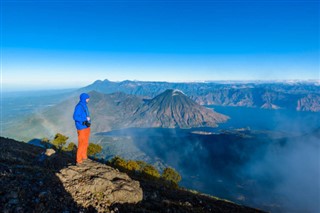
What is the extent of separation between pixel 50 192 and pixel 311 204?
249m

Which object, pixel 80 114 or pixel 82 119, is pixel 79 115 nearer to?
pixel 80 114

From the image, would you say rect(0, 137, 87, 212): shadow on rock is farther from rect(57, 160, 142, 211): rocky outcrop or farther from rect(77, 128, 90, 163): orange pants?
rect(77, 128, 90, 163): orange pants

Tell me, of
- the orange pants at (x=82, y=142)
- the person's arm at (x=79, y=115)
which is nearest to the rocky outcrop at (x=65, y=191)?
the orange pants at (x=82, y=142)

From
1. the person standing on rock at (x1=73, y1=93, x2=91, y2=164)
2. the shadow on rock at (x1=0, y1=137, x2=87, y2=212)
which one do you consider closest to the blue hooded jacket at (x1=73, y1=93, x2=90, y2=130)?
the person standing on rock at (x1=73, y1=93, x2=91, y2=164)

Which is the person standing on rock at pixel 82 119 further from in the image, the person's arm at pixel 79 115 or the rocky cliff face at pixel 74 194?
the rocky cliff face at pixel 74 194

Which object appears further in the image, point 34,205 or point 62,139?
point 62,139

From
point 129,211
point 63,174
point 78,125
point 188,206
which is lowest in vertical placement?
point 188,206

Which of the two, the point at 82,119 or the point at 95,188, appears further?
the point at 82,119

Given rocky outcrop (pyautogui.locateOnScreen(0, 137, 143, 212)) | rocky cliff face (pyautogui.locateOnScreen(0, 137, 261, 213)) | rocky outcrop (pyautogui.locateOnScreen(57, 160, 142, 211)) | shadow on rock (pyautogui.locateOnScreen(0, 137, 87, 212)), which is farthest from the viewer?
rocky outcrop (pyautogui.locateOnScreen(57, 160, 142, 211))

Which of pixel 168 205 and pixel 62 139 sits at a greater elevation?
pixel 168 205

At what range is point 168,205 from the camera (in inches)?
607

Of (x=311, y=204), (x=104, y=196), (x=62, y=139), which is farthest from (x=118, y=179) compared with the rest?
(x=311, y=204)

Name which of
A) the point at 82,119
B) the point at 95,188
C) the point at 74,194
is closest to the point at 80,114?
the point at 82,119

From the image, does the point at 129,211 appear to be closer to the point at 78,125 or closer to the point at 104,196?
the point at 104,196
